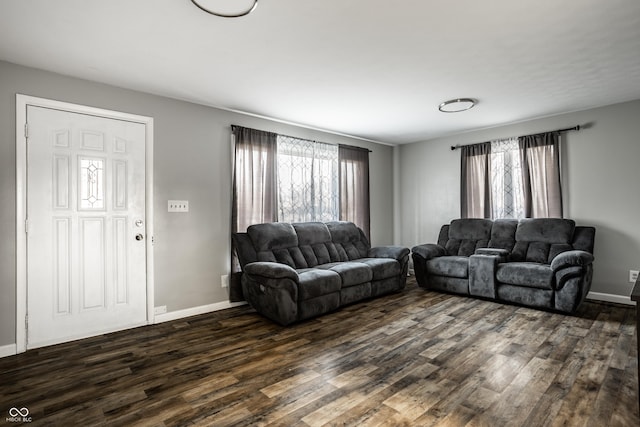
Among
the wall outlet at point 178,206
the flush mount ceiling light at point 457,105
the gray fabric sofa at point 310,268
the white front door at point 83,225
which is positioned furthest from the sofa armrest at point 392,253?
the white front door at point 83,225

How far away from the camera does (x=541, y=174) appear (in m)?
4.52

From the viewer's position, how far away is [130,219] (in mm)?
3350

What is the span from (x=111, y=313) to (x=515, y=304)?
4.49 m

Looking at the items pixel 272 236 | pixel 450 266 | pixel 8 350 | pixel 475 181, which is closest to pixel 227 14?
pixel 272 236

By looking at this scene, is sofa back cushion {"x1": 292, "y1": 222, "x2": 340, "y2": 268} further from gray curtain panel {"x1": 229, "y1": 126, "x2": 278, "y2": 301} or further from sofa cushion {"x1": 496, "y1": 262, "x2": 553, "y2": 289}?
sofa cushion {"x1": 496, "y1": 262, "x2": 553, "y2": 289}

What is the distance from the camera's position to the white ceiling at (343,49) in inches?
83.1

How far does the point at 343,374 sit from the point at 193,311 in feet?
6.99

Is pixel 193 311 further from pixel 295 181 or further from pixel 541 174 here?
pixel 541 174

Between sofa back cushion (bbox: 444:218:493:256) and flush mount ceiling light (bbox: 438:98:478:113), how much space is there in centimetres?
179

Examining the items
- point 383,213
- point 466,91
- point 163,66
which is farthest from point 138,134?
point 383,213

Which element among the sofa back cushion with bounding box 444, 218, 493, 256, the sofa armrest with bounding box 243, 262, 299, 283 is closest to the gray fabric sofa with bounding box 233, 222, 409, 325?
the sofa armrest with bounding box 243, 262, 299, 283

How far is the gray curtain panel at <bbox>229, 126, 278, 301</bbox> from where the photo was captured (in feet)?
13.2

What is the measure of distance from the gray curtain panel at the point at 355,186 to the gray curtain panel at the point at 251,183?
1330 millimetres

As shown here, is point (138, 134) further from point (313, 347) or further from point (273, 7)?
point (313, 347)
